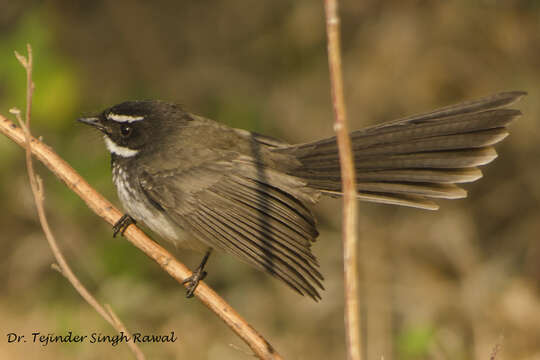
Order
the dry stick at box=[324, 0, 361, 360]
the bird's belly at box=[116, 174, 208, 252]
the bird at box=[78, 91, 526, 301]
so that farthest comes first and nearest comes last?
the bird's belly at box=[116, 174, 208, 252] → the bird at box=[78, 91, 526, 301] → the dry stick at box=[324, 0, 361, 360]

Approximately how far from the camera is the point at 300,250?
3.50 meters

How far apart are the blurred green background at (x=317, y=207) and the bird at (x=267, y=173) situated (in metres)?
1.56

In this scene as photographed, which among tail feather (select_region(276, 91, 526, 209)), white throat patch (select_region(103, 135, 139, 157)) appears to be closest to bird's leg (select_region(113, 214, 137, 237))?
white throat patch (select_region(103, 135, 139, 157))

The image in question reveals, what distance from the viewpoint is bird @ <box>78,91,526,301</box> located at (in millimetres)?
3381

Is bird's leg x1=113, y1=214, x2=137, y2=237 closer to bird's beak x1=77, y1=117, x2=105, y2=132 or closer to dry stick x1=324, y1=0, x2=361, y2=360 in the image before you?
bird's beak x1=77, y1=117, x2=105, y2=132

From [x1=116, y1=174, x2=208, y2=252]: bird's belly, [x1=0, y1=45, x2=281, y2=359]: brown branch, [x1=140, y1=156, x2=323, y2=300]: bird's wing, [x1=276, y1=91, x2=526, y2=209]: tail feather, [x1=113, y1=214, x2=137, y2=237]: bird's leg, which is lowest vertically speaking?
[x1=0, y1=45, x2=281, y2=359]: brown branch

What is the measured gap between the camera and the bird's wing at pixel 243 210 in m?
3.50

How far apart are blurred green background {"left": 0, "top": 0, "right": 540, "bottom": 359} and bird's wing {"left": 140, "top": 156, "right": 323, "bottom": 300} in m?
1.62

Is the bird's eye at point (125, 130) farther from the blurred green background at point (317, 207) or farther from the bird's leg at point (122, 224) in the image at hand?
the blurred green background at point (317, 207)

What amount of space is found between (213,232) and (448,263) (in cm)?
304

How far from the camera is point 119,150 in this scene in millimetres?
4262

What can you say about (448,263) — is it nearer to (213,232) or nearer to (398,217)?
(398,217)

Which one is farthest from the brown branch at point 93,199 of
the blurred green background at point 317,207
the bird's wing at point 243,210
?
the blurred green background at point 317,207

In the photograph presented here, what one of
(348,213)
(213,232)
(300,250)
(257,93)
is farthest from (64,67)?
(348,213)
